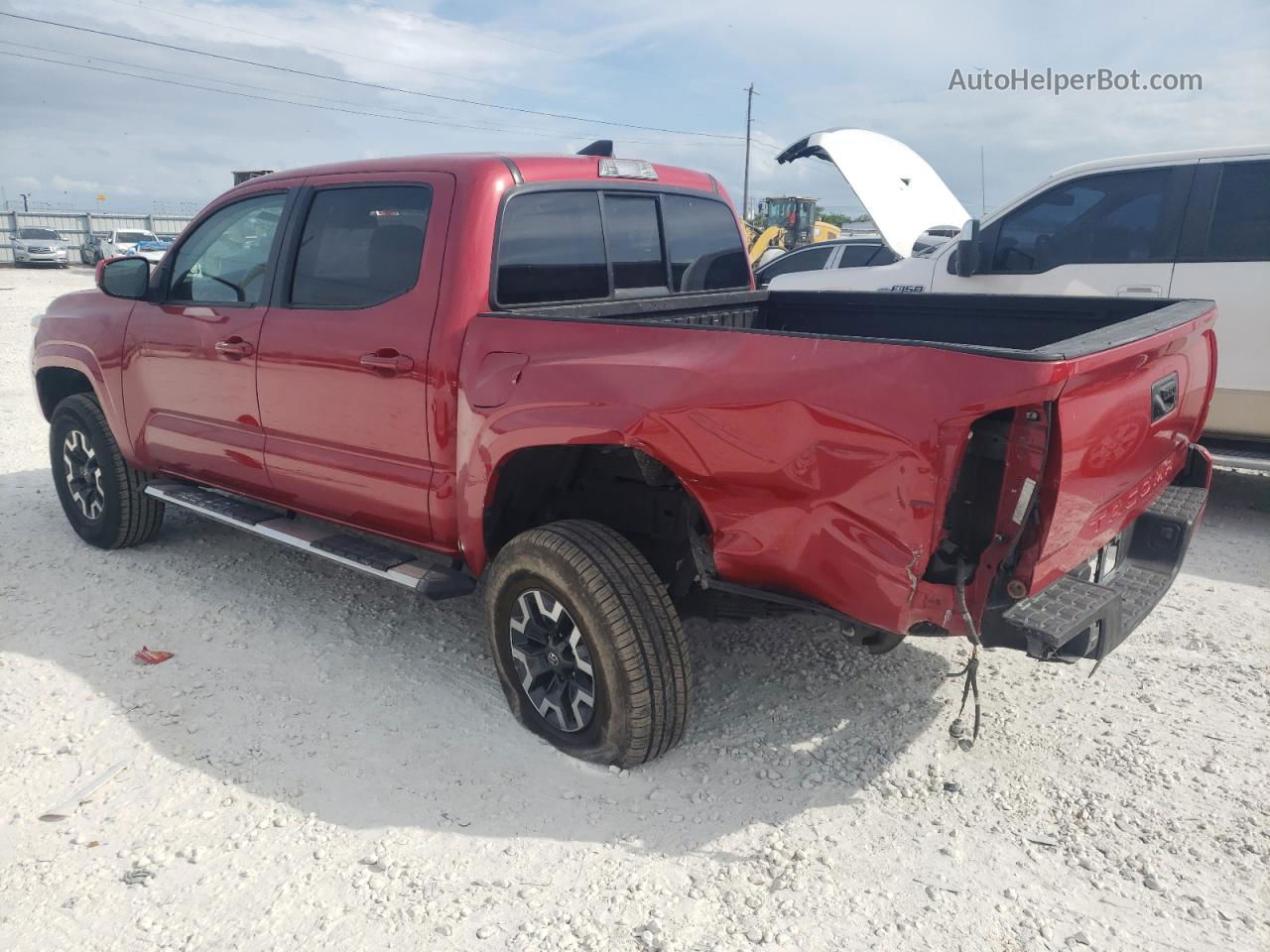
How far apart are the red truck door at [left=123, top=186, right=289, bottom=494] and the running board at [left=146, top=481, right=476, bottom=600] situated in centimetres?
10

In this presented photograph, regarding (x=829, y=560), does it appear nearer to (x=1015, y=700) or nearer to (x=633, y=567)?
(x=633, y=567)

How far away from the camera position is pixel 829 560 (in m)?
2.53

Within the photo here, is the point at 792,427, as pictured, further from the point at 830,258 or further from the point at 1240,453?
the point at 830,258

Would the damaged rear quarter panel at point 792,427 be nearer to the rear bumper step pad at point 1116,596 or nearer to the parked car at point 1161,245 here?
the rear bumper step pad at point 1116,596

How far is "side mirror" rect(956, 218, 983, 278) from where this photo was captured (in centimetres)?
659

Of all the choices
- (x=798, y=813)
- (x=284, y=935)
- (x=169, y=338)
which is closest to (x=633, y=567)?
(x=798, y=813)

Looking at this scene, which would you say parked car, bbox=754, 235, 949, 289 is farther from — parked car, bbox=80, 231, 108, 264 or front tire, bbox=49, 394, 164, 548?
Result: parked car, bbox=80, 231, 108, 264

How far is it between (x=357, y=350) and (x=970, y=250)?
15.4 ft

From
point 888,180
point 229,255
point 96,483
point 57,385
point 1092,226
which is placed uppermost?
point 888,180

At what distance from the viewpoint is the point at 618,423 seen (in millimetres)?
2826

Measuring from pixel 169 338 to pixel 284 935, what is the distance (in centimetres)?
305

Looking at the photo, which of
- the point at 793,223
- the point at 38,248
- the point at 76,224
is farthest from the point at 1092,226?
the point at 76,224

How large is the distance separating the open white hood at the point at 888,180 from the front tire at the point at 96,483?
19.4ft

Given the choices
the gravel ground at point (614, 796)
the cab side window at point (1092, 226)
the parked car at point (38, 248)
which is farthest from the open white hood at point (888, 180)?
the parked car at point (38, 248)
